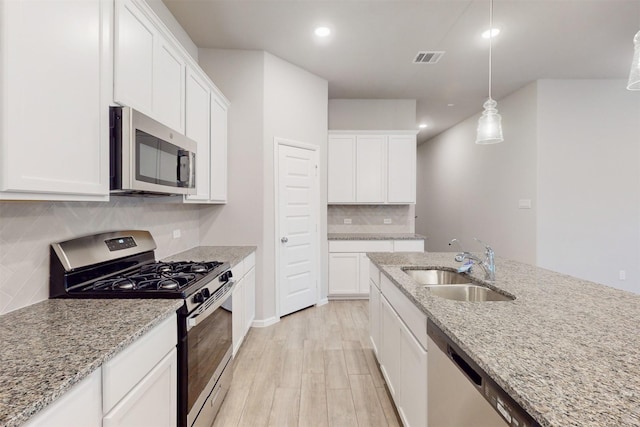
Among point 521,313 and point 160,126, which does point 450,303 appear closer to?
point 521,313

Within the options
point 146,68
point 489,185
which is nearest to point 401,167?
point 489,185

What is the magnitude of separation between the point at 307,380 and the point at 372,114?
13.3 ft

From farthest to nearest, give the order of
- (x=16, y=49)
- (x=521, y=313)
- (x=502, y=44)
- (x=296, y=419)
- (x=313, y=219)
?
(x=313, y=219)
(x=502, y=44)
(x=296, y=419)
(x=521, y=313)
(x=16, y=49)

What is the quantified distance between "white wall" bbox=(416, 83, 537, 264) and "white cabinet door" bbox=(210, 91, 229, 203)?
13.7 ft

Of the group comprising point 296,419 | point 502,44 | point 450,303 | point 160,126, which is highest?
point 502,44

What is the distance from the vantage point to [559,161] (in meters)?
4.11

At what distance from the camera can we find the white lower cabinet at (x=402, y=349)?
1396 millimetres

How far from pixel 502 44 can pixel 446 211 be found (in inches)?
172

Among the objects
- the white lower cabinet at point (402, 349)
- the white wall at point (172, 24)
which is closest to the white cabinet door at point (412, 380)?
the white lower cabinet at point (402, 349)

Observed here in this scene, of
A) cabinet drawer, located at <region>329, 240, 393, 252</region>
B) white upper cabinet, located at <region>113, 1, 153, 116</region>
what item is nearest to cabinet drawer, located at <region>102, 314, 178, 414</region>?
white upper cabinet, located at <region>113, 1, 153, 116</region>

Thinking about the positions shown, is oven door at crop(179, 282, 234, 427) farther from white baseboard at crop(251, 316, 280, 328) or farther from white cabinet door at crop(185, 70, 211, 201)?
white baseboard at crop(251, 316, 280, 328)

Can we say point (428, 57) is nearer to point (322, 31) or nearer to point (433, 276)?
point (322, 31)

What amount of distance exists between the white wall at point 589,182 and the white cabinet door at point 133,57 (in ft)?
15.5

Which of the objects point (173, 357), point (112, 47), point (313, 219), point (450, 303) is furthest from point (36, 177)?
point (313, 219)
